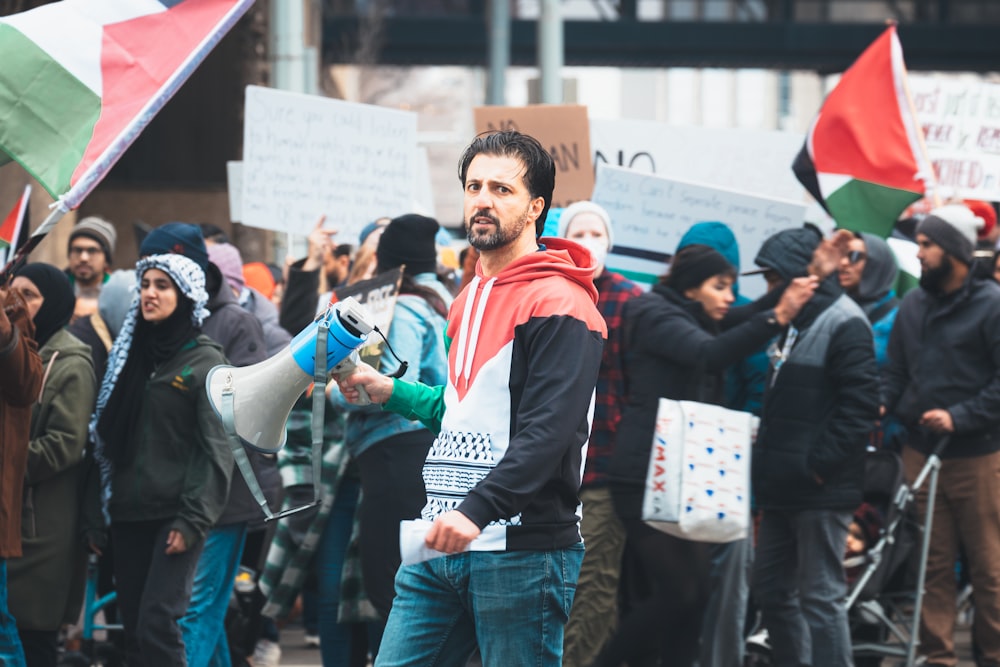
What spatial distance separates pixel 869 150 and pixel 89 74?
444cm

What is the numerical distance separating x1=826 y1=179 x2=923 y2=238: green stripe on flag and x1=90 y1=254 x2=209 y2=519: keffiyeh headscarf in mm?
3501

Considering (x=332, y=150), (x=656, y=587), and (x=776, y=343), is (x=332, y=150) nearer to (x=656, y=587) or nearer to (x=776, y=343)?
(x=776, y=343)

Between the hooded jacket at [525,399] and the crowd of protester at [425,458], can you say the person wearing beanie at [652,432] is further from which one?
the hooded jacket at [525,399]

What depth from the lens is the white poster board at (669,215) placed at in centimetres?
823

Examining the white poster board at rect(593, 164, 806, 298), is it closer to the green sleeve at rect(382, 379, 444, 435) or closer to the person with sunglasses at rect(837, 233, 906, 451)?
the person with sunglasses at rect(837, 233, 906, 451)

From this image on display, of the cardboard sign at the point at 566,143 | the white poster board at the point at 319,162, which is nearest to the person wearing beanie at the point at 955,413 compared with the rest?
the cardboard sign at the point at 566,143

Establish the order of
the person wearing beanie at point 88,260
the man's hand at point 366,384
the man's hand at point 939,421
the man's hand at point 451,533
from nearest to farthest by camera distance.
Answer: the man's hand at point 451,533 → the man's hand at point 366,384 → the man's hand at point 939,421 → the person wearing beanie at point 88,260

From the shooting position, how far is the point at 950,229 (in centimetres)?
762

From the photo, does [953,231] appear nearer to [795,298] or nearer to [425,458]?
[795,298]

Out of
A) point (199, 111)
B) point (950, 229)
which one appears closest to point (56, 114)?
point (950, 229)

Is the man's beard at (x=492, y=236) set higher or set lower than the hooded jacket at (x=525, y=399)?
higher

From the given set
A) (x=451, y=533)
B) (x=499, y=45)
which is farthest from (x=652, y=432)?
Result: (x=499, y=45)

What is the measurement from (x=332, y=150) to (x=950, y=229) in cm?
328

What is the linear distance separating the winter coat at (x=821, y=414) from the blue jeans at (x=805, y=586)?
9 cm
